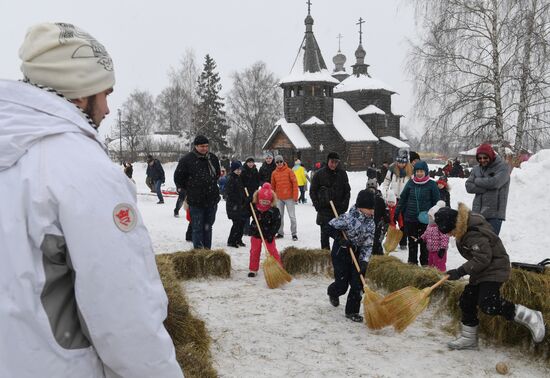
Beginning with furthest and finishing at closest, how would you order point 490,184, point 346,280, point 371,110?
1. point 371,110
2. point 490,184
3. point 346,280

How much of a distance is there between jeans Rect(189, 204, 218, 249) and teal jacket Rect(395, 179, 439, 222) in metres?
3.04

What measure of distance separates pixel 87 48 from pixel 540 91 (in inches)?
611

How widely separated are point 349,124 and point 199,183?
108 feet

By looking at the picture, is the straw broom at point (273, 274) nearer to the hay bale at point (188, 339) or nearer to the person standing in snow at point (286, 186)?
the hay bale at point (188, 339)

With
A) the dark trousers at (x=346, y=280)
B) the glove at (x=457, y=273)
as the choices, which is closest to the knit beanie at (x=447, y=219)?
the glove at (x=457, y=273)

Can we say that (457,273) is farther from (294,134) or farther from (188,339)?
(294,134)

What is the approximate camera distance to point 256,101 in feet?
184

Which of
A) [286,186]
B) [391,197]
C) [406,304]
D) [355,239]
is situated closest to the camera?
[406,304]

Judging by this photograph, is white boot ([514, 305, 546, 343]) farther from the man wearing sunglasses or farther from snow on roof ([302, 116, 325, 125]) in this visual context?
snow on roof ([302, 116, 325, 125])

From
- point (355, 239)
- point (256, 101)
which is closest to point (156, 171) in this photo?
point (355, 239)

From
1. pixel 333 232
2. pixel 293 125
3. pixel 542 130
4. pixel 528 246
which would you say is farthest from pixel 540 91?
pixel 293 125

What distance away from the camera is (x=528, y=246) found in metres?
7.81

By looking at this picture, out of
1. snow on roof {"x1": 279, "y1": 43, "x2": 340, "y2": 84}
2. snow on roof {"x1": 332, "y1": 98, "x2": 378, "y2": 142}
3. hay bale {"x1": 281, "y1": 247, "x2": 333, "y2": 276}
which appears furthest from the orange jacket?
snow on roof {"x1": 332, "y1": 98, "x2": 378, "y2": 142}

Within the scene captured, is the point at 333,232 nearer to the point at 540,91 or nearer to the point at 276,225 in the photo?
the point at 276,225
